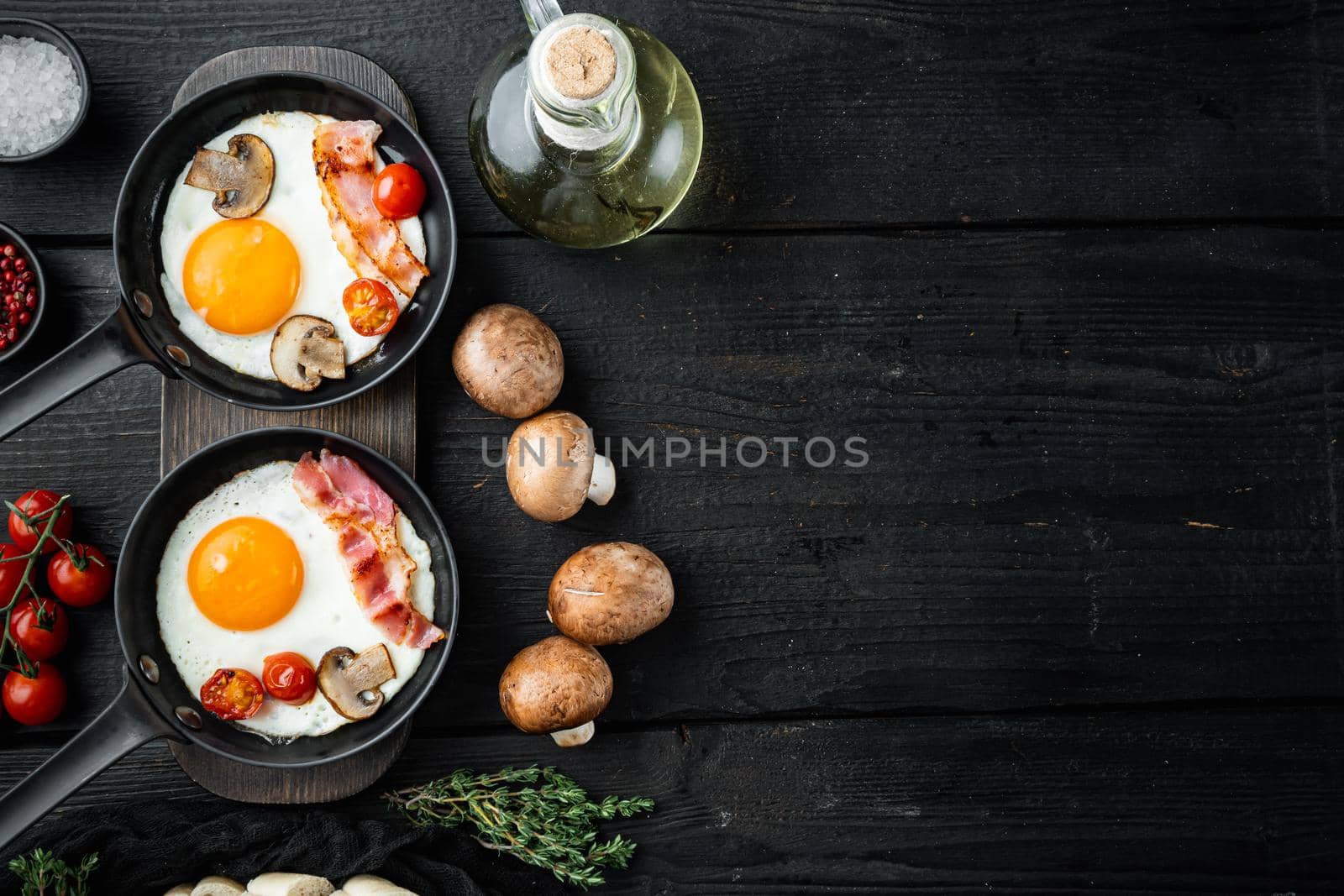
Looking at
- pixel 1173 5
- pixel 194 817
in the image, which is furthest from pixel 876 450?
pixel 194 817

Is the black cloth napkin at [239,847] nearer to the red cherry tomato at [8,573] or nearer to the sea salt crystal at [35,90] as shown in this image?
the red cherry tomato at [8,573]

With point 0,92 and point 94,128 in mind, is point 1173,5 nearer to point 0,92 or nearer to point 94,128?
point 94,128

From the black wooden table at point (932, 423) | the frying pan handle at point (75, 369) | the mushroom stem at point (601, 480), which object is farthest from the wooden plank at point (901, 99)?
the mushroom stem at point (601, 480)

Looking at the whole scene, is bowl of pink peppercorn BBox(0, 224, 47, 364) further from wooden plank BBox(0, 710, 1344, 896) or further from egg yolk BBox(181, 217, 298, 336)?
wooden plank BBox(0, 710, 1344, 896)

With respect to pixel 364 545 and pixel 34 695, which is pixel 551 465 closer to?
pixel 364 545

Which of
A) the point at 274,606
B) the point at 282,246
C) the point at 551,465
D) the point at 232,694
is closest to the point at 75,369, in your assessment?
the point at 282,246
